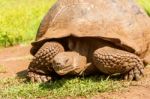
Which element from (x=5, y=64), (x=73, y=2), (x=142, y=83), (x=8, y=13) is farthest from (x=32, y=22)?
(x=142, y=83)

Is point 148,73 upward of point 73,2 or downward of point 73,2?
downward

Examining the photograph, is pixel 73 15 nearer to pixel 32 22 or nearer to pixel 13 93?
pixel 13 93

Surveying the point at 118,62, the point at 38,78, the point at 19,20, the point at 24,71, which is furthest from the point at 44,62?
the point at 19,20

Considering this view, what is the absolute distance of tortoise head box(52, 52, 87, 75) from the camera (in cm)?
581

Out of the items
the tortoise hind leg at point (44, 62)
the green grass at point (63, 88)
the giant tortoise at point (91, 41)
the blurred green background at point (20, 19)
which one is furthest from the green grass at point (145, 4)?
the green grass at point (63, 88)

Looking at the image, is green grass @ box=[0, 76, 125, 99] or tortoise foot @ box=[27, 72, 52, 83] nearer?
green grass @ box=[0, 76, 125, 99]

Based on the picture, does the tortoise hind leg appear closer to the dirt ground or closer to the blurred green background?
the dirt ground

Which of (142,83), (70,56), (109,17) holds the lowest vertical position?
(142,83)

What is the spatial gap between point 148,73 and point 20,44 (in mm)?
4128

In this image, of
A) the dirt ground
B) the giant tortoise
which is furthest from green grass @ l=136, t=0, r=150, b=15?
the giant tortoise

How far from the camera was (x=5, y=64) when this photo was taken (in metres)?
8.17

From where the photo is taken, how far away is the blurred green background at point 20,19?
1046cm

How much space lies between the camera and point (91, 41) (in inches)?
250

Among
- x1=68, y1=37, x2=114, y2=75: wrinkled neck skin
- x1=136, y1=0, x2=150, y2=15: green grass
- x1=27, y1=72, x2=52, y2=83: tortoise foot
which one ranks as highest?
x1=136, y1=0, x2=150, y2=15: green grass
